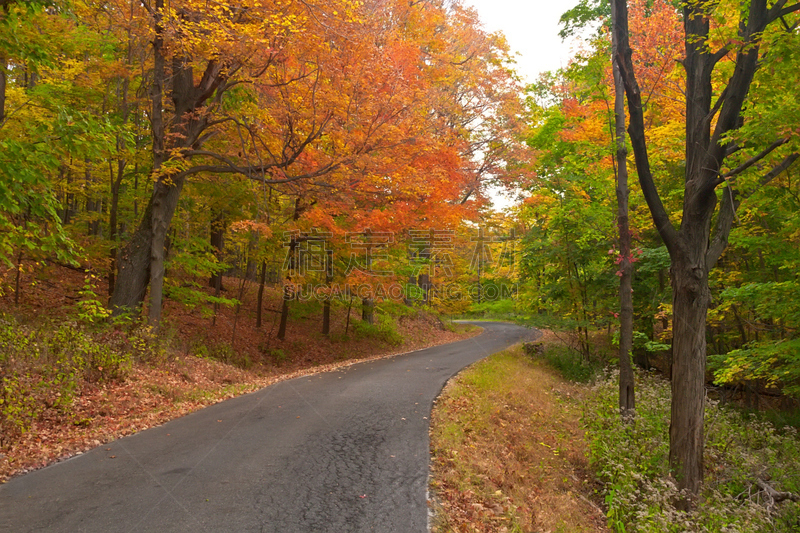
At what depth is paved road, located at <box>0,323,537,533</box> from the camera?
168 inches

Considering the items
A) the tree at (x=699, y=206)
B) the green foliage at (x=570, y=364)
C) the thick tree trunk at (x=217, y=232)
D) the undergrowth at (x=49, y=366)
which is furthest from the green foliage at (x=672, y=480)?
the thick tree trunk at (x=217, y=232)

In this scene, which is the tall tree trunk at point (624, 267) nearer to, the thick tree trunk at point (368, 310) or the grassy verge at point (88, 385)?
the grassy verge at point (88, 385)

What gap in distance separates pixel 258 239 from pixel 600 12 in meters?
12.3

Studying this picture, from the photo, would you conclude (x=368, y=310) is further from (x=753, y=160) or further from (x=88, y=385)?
(x=753, y=160)

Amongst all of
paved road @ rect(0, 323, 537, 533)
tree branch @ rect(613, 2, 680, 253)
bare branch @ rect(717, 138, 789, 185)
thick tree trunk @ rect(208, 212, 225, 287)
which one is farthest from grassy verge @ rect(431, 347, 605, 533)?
thick tree trunk @ rect(208, 212, 225, 287)

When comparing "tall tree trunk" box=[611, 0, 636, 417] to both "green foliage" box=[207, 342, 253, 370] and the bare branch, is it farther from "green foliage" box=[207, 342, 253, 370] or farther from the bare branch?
"green foliage" box=[207, 342, 253, 370]

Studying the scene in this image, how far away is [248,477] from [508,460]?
4.20m

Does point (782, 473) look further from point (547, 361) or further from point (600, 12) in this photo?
point (547, 361)

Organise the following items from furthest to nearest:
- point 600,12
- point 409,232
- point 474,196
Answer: point 474,196
point 409,232
point 600,12

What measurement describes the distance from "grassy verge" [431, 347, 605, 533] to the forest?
1574 mm

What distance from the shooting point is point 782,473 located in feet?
22.4

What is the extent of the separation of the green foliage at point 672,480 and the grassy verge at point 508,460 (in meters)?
0.48

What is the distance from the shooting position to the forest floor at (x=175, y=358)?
20.9 ft

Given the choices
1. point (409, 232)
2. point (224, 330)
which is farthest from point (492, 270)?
point (224, 330)
